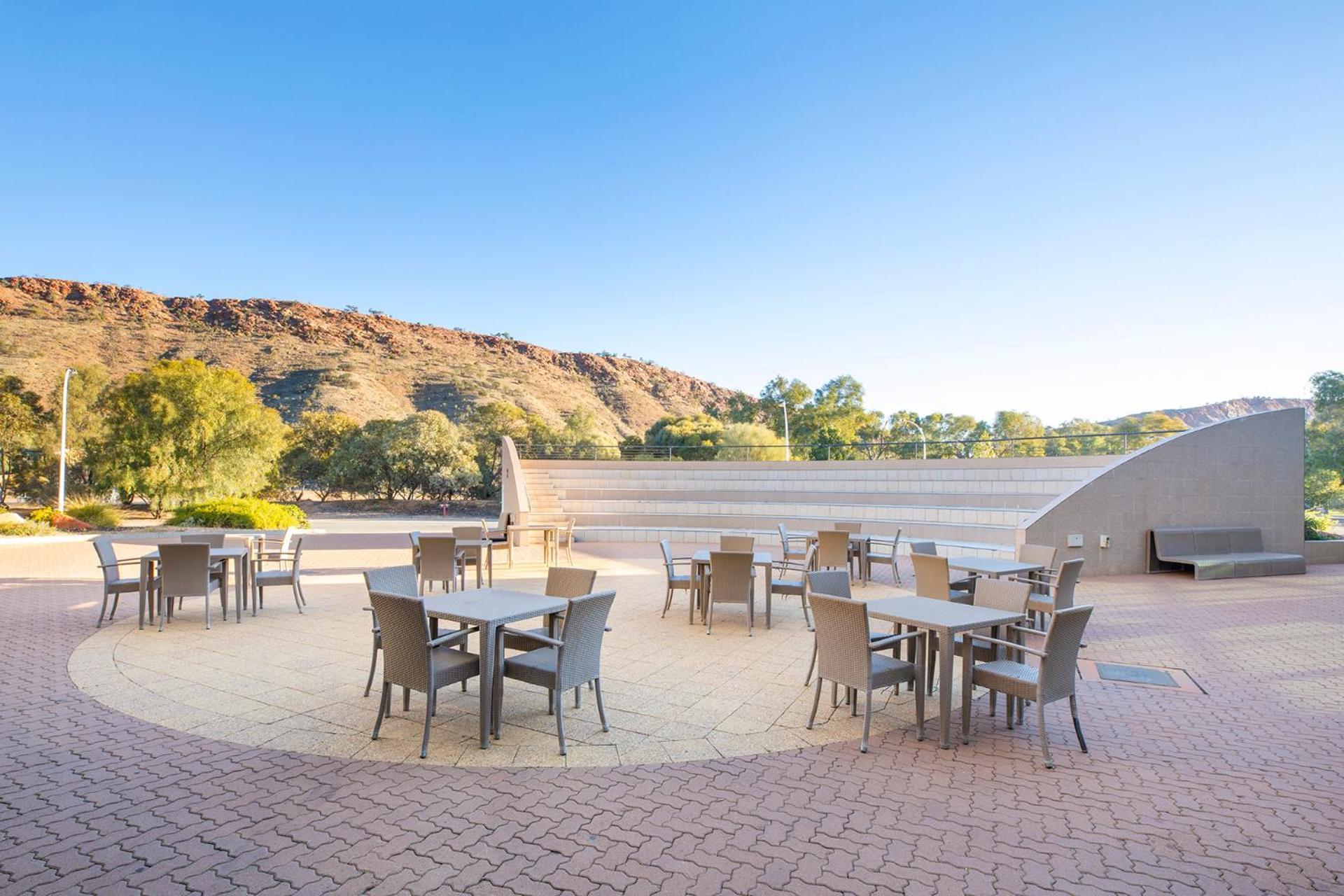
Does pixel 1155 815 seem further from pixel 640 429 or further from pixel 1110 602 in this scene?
pixel 640 429

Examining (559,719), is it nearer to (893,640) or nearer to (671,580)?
(893,640)

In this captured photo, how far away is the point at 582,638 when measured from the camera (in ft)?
13.9

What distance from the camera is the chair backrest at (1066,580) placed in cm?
587

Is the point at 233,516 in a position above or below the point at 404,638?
below

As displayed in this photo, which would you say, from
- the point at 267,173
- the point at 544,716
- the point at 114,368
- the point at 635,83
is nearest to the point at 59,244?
the point at 114,368

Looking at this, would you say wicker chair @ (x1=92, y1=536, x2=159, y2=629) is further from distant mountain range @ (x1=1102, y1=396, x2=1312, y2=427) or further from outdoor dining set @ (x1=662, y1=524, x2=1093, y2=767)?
distant mountain range @ (x1=1102, y1=396, x2=1312, y2=427)

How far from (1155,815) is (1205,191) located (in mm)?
18976

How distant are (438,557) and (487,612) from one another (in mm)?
4907

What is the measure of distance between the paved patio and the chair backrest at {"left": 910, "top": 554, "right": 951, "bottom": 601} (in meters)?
1.38

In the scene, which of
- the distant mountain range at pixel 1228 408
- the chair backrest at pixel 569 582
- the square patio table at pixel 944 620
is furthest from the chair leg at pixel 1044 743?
the distant mountain range at pixel 1228 408

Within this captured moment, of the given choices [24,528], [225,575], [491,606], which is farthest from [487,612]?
[24,528]

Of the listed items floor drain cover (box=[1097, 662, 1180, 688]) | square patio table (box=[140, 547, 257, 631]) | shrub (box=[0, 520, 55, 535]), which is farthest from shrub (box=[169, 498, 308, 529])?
floor drain cover (box=[1097, 662, 1180, 688])

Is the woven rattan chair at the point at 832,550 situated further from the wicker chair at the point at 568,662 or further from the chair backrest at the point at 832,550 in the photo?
the wicker chair at the point at 568,662

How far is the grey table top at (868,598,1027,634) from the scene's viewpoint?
426cm
